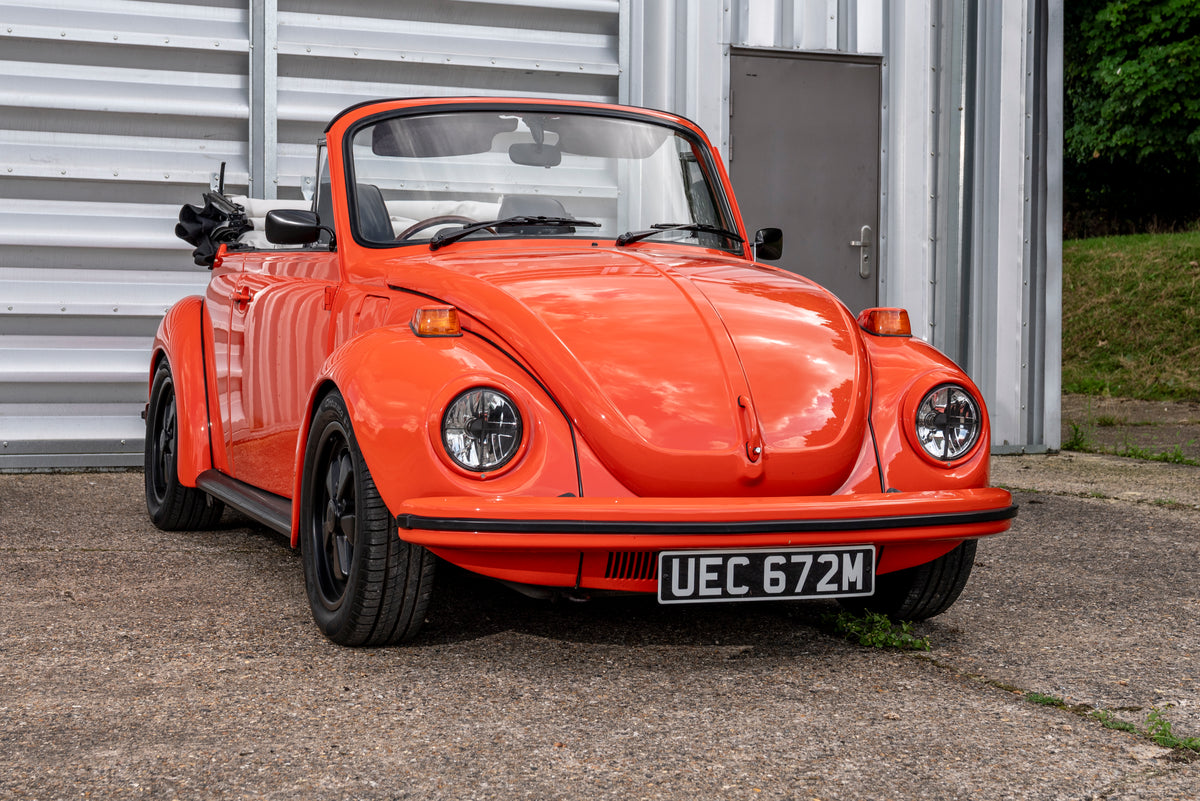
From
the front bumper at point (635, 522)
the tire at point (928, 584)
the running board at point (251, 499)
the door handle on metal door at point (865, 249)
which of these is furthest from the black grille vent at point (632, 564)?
the door handle on metal door at point (865, 249)

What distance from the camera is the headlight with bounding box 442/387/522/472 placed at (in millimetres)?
3287

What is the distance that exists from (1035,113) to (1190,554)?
417 cm

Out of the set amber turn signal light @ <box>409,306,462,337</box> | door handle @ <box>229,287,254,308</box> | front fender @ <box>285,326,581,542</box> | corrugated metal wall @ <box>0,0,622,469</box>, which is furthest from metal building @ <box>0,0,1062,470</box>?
front fender @ <box>285,326,581,542</box>

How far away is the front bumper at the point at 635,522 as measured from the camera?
3176 millimetres

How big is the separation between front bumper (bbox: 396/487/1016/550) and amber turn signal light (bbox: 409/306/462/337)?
0.53 meters

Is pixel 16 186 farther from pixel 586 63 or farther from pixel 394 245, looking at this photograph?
pixel 394 245

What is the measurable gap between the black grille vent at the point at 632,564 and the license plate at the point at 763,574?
71mm

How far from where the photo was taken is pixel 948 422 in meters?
3.67

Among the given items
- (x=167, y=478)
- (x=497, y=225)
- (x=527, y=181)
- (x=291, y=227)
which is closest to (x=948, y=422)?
(x=497, y=225)

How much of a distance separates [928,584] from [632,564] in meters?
1.02

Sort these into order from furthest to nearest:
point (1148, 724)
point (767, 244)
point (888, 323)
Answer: point (767, 244), point (888, 323), point (1148, 724)

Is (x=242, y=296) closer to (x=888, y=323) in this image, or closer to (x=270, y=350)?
(x=270, y=350)

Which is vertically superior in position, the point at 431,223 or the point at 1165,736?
the point at 431,223

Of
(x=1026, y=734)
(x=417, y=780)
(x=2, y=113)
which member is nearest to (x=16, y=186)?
(x=2, y=113)
